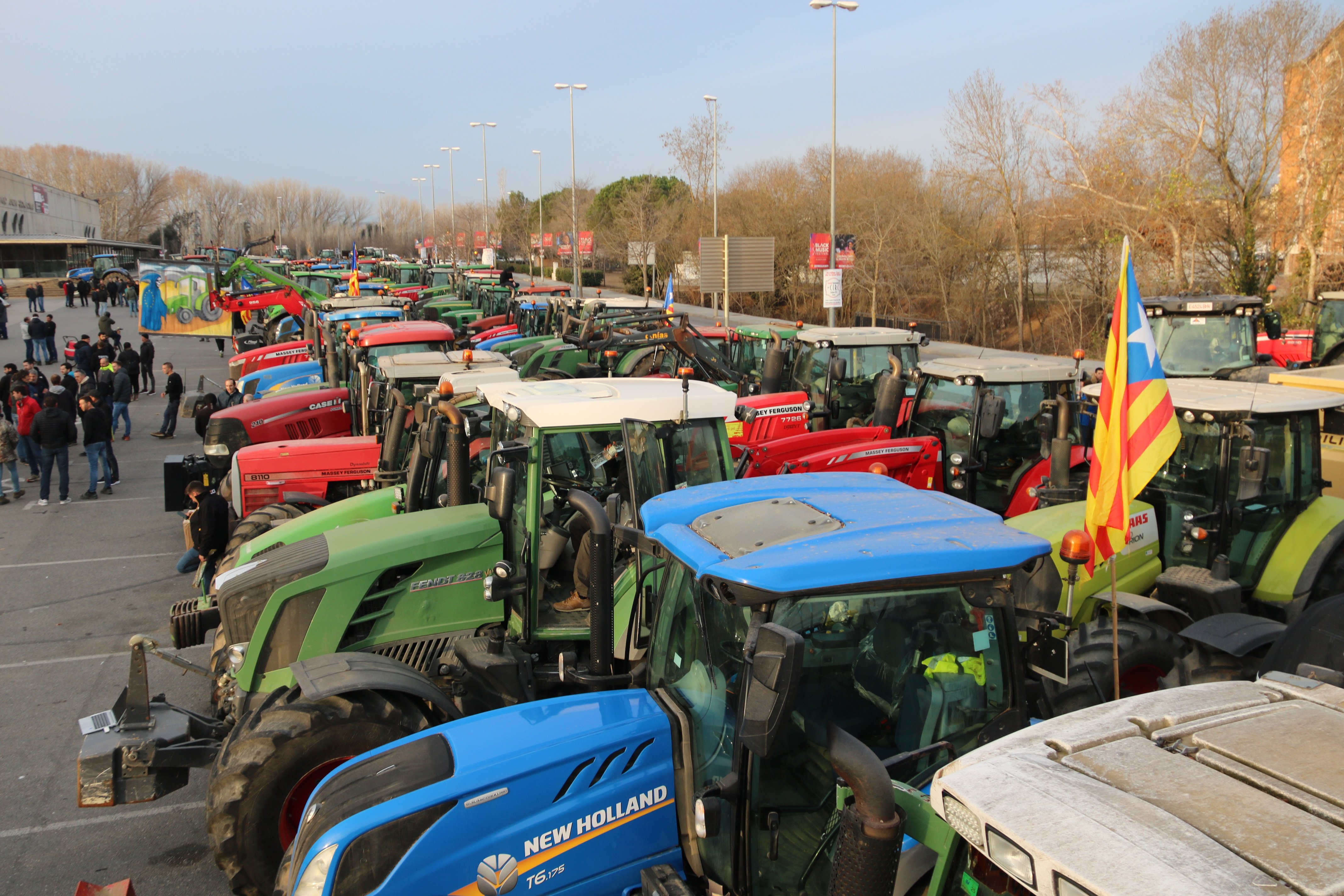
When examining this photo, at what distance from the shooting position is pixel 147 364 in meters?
23.2

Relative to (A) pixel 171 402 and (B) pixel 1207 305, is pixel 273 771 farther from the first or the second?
(A) pixel 171 402

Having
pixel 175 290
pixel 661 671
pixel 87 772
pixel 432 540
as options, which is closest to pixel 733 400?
pixel 432 540

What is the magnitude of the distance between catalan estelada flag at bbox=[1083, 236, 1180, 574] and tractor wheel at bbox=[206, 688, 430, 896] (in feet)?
12.2

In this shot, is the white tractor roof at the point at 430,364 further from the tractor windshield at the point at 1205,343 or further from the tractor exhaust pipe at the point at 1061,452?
the tractor windshield at the point at 1205,343

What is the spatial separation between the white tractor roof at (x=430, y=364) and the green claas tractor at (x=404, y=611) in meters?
4.68

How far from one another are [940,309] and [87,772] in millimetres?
37107

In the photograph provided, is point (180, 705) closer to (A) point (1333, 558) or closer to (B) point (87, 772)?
(B) point (87, 772)

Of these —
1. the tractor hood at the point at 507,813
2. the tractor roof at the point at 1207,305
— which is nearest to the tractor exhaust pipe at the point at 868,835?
the tractor hood at the point at 507,813

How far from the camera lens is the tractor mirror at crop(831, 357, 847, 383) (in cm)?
1170

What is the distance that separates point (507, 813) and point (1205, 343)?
42.9 ft

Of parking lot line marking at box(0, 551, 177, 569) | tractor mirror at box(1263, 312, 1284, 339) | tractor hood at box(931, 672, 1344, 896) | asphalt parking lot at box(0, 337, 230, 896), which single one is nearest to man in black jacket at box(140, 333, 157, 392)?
asphalt parking lot at box(0, 337, 230, 896)

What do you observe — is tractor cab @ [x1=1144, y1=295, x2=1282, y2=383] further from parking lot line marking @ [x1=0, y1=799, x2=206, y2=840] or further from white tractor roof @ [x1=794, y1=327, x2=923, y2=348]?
parking lot line marking @ [x1=0, y1=799, x2=206, y2=840]

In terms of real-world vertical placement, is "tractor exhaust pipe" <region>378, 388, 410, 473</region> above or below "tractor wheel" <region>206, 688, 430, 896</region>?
above

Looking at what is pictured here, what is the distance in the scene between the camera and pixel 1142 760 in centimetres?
229
